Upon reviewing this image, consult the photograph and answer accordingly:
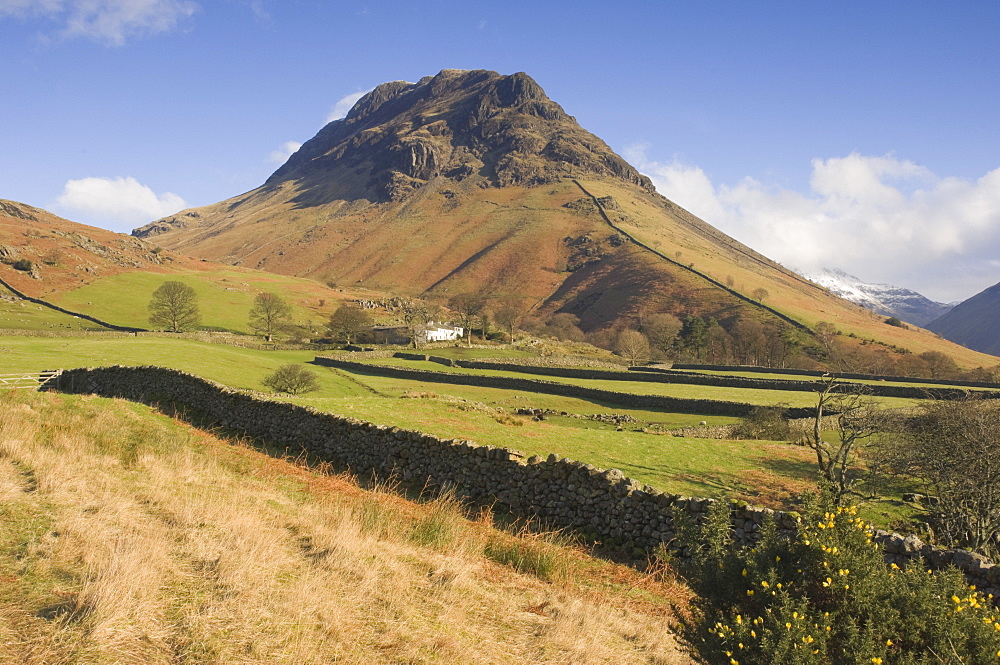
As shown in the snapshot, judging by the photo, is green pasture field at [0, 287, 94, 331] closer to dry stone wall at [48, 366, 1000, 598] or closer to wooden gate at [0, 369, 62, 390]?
wooden gate at [0, 369, 62, 390]

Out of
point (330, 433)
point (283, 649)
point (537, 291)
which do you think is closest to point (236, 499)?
point (283, 649)

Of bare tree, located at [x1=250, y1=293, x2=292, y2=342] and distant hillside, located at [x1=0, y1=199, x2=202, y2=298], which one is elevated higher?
distant hillside, located at [x1=0, y1=199, x2=202, y2=298]

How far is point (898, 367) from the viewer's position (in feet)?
299

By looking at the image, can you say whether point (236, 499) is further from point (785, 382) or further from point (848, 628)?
point (785, 382)

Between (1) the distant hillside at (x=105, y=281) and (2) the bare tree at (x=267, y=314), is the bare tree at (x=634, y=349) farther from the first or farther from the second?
(1) the distant hillside at (x=105, y=281)

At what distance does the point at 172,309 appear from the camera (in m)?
84.1

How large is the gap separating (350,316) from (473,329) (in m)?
32.2

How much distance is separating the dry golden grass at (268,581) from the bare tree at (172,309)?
83149 millimetres

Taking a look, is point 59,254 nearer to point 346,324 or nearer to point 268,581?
point 346,324

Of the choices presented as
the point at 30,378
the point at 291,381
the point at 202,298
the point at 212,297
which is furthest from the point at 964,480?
the point at 212,297

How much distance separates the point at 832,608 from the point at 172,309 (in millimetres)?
95677

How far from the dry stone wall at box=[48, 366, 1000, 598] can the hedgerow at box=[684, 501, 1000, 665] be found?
6.30 ft

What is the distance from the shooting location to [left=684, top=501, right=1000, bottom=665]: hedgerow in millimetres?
4539

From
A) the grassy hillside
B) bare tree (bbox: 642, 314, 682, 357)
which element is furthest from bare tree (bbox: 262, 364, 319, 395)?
bare tree (bbox: 642, 314, 682, 357)
